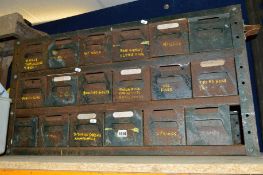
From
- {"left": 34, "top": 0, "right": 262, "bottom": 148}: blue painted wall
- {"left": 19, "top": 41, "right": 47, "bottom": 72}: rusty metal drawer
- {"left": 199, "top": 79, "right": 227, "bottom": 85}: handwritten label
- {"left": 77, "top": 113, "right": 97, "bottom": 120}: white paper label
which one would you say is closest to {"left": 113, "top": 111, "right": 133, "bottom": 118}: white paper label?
{"left": 77, "top": 113, "right": 97, "bottom": 120}: white paper label

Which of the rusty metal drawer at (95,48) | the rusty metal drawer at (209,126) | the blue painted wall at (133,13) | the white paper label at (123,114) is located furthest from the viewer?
the blue painted wall at (133,13)

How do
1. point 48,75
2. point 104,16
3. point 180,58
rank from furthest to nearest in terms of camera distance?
point 104,16 < point 48,75 < point 180,58

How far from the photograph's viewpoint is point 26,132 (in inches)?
47.5

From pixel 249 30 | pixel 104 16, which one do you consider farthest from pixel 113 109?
pixel 104 16

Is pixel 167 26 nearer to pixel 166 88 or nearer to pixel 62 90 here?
pixel 166 88

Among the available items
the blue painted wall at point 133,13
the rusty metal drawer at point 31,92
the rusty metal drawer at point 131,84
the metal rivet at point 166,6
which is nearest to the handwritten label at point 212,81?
the rusty metal drawer at point 131,84

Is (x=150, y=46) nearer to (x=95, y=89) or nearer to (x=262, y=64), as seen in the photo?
(x=95, y=89)

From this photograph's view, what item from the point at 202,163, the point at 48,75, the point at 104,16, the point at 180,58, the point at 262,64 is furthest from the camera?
the point at 104,16

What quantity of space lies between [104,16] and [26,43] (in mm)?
784

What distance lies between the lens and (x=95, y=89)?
1.15 meters

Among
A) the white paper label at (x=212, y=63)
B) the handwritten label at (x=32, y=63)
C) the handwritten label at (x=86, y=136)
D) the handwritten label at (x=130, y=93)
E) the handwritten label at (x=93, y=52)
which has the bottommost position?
the handwritten label at (x=86, y=136)

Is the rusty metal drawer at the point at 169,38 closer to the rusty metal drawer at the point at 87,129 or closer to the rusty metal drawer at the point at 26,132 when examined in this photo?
the rusty metal drawer at the point at 87,129

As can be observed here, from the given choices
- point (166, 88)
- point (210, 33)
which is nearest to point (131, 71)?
point (166, 88)

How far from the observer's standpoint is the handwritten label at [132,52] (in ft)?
3.68
